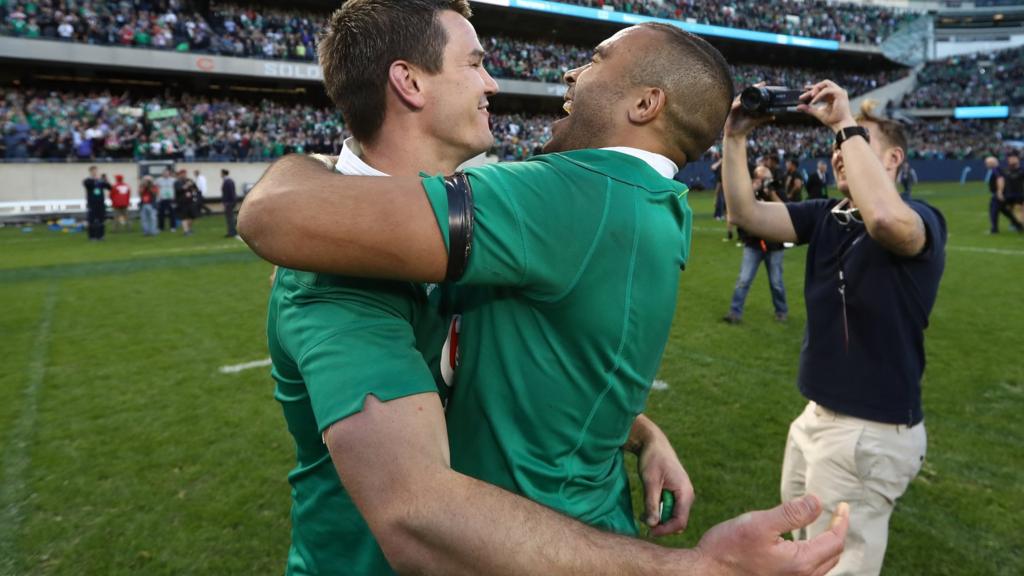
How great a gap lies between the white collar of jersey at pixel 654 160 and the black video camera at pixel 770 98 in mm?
1281

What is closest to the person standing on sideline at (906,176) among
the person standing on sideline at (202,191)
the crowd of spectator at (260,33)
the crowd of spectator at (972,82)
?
the crowd of spectator at (972,82)

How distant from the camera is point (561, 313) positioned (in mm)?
1259

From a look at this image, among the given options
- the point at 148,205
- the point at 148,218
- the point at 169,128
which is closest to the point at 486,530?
the point at 148,205

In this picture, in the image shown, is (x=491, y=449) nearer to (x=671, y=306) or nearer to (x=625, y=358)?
(x=625, y=358)

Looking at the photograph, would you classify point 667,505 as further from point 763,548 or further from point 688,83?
point 688,83

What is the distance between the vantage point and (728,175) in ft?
11.1

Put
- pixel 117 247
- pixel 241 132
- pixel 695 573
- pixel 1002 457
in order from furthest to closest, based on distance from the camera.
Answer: pixel 241 132 < pixel 117 247 < pixel 1002 457 < pixel 695 573

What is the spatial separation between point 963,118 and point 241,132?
56.2m

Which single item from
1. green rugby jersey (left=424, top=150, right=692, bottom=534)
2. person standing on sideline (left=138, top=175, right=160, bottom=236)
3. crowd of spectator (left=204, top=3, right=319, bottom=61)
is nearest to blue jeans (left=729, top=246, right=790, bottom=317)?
green rugby jersey (left=424, top=150, right=692, bottom=534)

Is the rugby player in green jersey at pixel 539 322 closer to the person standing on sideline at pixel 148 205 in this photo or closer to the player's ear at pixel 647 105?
the player's ear at pixel 647 105

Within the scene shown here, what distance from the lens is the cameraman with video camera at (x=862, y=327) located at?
2.81 m

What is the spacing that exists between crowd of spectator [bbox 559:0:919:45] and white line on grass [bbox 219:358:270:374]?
136 feet

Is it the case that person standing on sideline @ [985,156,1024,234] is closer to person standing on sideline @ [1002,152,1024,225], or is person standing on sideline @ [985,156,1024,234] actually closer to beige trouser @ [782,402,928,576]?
person standing on sideline @ [1002,152,1024,225]

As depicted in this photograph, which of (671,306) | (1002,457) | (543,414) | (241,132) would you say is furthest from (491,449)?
(241,132)
